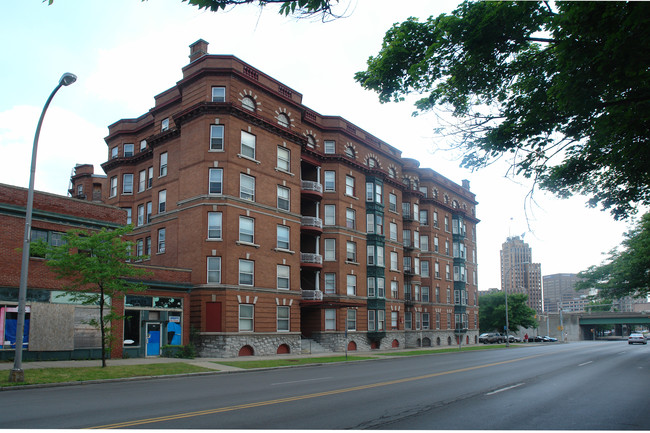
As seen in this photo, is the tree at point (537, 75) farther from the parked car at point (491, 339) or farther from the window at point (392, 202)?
the parked car at point (491, 339)

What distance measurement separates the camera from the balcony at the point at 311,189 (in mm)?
41644

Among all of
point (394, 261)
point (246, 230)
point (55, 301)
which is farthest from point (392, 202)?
point (55, 301)

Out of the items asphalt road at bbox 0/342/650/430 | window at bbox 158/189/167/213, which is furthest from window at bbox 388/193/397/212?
asphalt road at bbox 0/342/650/430

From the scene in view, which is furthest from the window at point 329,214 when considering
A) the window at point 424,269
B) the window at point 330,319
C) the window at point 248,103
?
the window at point 424,269

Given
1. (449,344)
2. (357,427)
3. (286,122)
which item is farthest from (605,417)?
(449,344)

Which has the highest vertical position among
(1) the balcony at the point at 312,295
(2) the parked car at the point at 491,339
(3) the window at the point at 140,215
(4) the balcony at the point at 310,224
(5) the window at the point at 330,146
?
(5) the window at the point at 330,146

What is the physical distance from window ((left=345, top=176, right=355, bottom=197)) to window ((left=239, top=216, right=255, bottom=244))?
1309 centimetres

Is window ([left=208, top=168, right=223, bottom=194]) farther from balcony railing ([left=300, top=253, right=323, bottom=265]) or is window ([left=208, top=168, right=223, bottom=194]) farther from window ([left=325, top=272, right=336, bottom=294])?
window ([left=325, top=272, right=336, bottom=294])

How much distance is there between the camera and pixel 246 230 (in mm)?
34969

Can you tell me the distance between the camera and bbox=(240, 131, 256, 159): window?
35.4m

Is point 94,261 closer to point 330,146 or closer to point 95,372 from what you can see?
point 95,372

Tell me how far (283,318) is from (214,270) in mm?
6661

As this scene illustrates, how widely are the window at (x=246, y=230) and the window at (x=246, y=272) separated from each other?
1.42 meters

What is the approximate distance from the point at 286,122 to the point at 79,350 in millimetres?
21537
